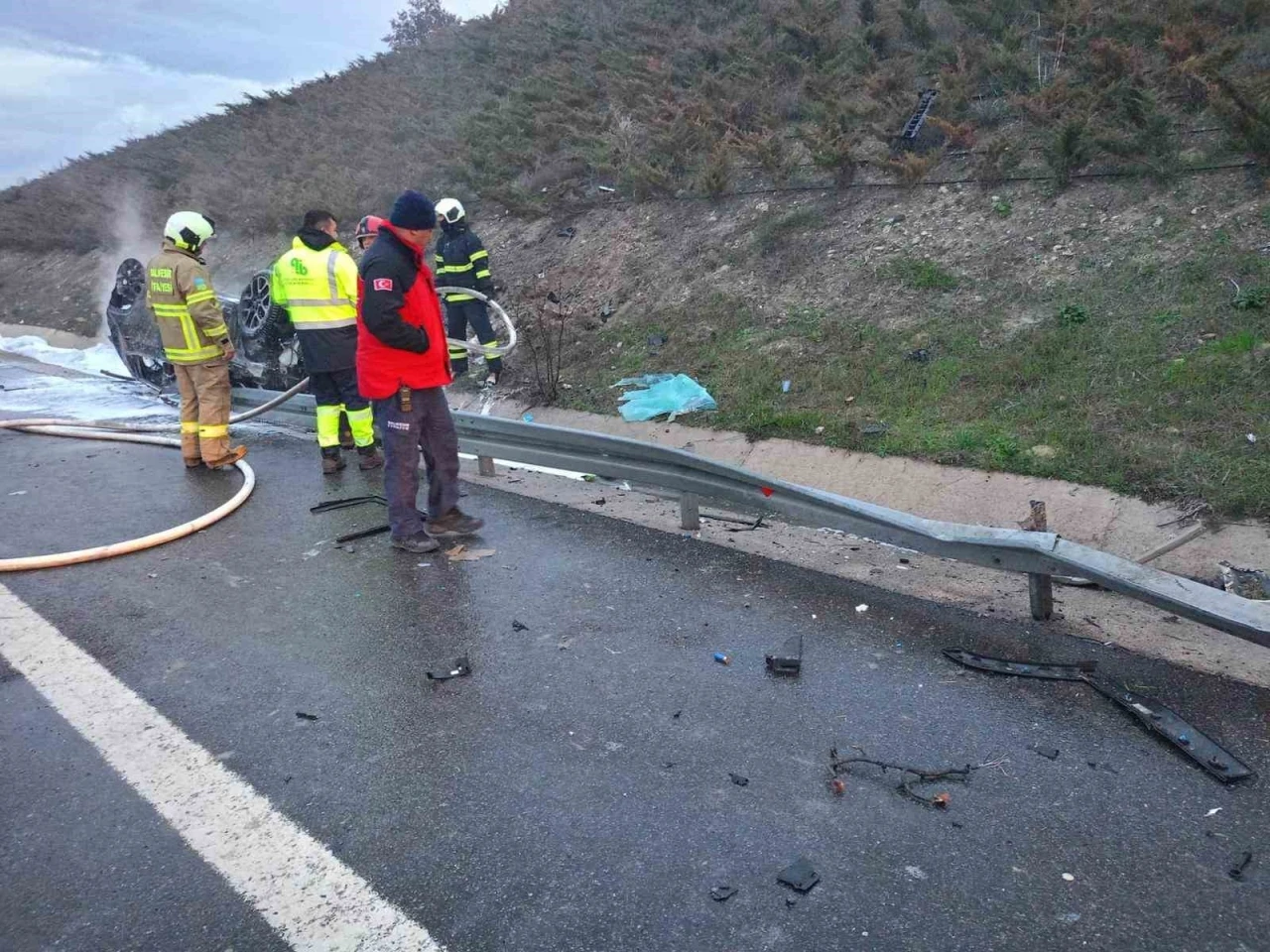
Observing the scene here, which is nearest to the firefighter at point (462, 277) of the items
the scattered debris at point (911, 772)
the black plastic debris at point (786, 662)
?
the black plastic debris at point (786, 662)

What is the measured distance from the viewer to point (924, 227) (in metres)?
9.21

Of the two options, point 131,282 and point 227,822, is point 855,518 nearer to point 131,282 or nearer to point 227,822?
point 227,822

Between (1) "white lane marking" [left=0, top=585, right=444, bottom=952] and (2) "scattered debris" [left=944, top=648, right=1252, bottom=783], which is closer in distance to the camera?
(1) "white lane marking" [left=0, top=585, right=444, bottom=952]

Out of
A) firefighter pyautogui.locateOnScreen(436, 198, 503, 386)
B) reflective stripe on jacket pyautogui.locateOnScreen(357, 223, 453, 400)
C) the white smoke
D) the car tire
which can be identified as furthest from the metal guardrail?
the white smoke

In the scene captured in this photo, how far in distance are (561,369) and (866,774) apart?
744 cm

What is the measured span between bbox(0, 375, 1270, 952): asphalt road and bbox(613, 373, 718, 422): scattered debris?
3.27 meters

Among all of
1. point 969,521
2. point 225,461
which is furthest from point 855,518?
point 225,461

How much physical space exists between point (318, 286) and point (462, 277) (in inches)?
A: 131

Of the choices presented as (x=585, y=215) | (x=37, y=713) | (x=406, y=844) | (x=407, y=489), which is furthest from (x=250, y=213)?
(x=406, y=844)

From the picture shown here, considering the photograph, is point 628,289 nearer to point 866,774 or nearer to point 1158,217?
point 1158,217

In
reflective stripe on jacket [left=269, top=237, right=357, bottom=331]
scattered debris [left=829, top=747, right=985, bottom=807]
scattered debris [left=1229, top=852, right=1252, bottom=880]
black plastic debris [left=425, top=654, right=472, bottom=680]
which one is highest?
reflective stripe on jacket [left=269, top=237, right=357, bottom=331]

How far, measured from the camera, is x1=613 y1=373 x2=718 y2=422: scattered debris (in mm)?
8375

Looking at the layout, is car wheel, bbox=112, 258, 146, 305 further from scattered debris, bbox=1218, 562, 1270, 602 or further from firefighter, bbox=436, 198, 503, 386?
scattered debris, bbox=1218, 562, 1270, 602

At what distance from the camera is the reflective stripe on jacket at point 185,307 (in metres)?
7.25
